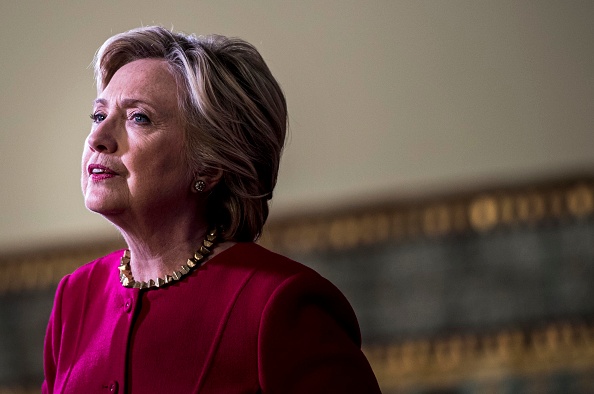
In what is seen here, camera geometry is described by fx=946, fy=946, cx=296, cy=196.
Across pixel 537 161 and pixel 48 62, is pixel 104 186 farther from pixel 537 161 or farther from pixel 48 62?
pixel 48 62

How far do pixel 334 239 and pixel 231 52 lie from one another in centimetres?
232

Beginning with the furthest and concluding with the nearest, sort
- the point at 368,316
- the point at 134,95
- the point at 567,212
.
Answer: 1. the point at 368,316
2. the point at 567,212
3. the point at 134,95

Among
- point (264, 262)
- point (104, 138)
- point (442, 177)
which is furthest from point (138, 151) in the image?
point (442, 177)

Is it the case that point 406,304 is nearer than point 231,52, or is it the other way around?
point 231,52

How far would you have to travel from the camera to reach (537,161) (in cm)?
407

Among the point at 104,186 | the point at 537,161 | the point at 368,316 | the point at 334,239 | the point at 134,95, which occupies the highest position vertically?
the point at 134,95

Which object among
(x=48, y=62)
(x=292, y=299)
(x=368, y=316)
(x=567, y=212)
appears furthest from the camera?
(x=48, y=62)

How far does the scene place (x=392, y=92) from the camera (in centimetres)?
433

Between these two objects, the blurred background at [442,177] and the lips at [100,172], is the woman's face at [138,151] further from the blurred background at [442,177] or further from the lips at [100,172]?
the blurred background at [442,177]

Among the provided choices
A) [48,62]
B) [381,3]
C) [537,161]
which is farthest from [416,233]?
[48,62]

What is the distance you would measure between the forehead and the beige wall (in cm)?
233

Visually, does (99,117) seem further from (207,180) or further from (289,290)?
(289,290)

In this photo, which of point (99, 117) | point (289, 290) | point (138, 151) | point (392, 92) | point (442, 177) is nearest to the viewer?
point (289, 290)

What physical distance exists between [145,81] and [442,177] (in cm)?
238
